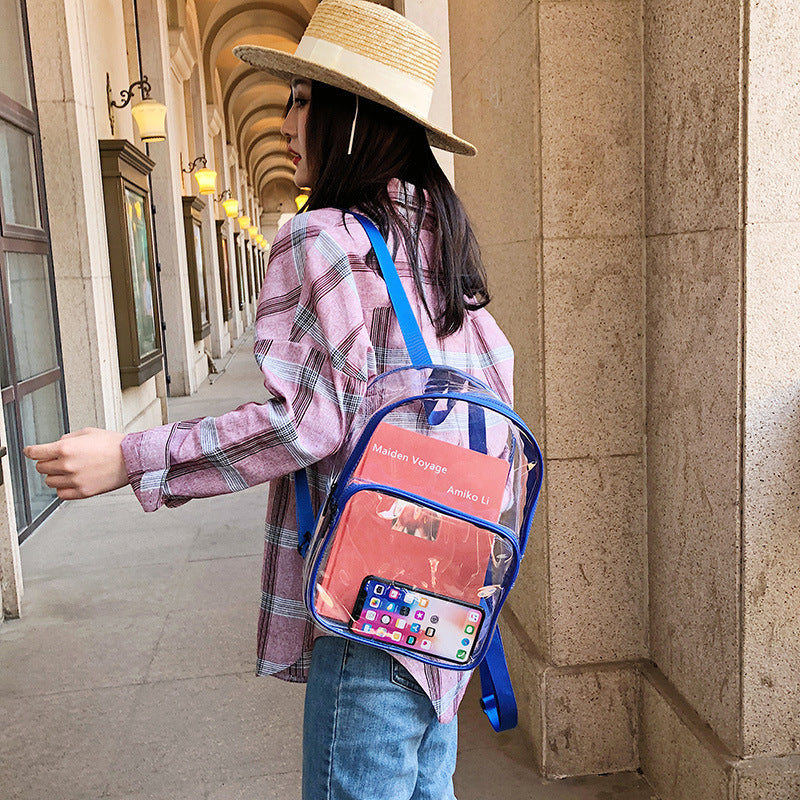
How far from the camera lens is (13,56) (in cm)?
657

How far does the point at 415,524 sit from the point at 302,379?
0.28m

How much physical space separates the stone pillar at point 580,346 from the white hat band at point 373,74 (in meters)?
1.16

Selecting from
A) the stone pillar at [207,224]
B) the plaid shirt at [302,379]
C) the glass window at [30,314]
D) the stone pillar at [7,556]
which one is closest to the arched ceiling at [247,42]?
the stone pillar at [207,224]

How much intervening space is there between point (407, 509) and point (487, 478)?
133 mm

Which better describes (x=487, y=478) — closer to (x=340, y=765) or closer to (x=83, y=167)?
(x=340, y=765)

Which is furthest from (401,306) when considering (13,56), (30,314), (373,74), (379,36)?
(13,56)

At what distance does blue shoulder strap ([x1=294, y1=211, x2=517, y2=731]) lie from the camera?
1.39 meters

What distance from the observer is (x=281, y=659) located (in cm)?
155

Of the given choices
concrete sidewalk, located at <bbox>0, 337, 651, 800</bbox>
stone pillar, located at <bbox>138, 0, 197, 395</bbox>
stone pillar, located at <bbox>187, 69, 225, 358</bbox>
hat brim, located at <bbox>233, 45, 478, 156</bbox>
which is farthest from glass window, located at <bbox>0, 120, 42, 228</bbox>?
stone pillar, located at <bbox>187, 69, 225, 358</bbox>

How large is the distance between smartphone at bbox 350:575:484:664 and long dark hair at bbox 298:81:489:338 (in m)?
0.44

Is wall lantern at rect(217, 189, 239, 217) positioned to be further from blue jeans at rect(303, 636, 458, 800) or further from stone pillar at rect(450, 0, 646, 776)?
blue jeans at rect(303, 636, 458, 800)

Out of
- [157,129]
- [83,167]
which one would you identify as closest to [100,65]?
[157,129]

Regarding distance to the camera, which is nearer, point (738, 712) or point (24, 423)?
point (738, 712)

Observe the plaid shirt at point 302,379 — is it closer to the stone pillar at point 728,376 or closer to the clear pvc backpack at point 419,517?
the clear pvc backpack at point 419,517
